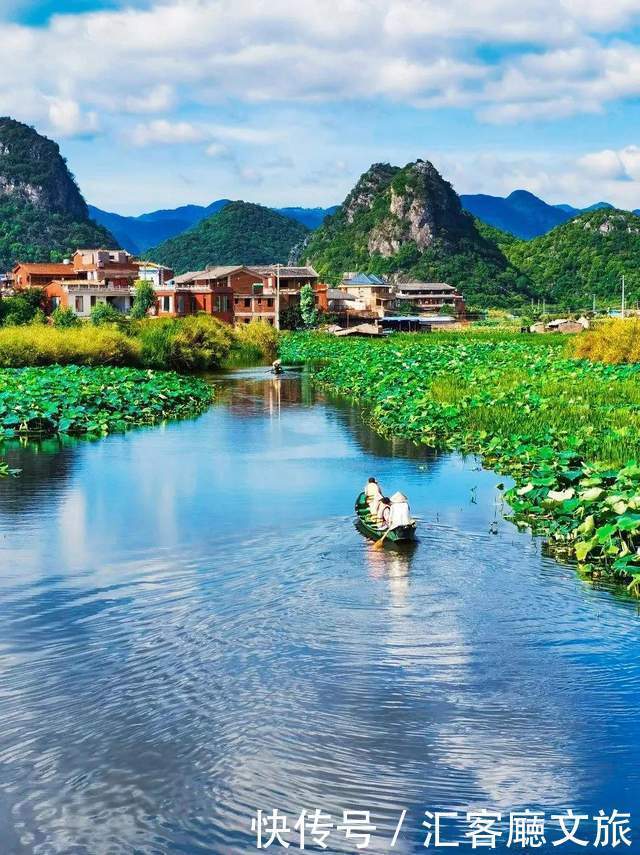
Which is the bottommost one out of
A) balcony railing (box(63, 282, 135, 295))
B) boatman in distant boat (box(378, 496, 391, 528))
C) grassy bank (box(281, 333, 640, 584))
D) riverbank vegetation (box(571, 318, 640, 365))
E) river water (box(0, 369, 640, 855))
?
river water (box(0, 369, 640, 855))

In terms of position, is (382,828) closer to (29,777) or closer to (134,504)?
(29,777)

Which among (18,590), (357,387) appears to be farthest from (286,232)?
→ (18,590)

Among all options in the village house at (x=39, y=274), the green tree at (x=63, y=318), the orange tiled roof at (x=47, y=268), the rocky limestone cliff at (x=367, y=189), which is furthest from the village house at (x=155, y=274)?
the rocky limestone cliff at (x=367, y=189)

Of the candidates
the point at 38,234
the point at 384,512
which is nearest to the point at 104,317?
the point at 384,512

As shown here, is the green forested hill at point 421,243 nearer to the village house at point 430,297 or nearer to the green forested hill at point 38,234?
the village house at point 430,297

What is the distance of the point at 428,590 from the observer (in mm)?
10023

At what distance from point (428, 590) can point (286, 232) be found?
135986 millimetres

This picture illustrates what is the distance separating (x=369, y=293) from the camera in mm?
81375

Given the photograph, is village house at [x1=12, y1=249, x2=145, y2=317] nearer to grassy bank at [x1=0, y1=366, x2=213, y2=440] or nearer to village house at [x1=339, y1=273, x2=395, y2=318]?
village house at [x1=339, y1=273, x2=395, y2=318]

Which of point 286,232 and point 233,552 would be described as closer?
point 233,552

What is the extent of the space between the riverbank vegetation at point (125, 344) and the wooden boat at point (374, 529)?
21092 millimetres

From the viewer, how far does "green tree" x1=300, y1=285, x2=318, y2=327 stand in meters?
69.4

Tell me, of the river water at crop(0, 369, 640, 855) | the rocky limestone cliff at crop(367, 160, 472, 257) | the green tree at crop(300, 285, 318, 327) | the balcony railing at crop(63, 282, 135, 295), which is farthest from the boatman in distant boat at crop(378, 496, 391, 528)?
the rocky limestone cliff at crop(367, 160, 472, 257)

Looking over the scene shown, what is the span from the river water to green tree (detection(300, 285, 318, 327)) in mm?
56085
